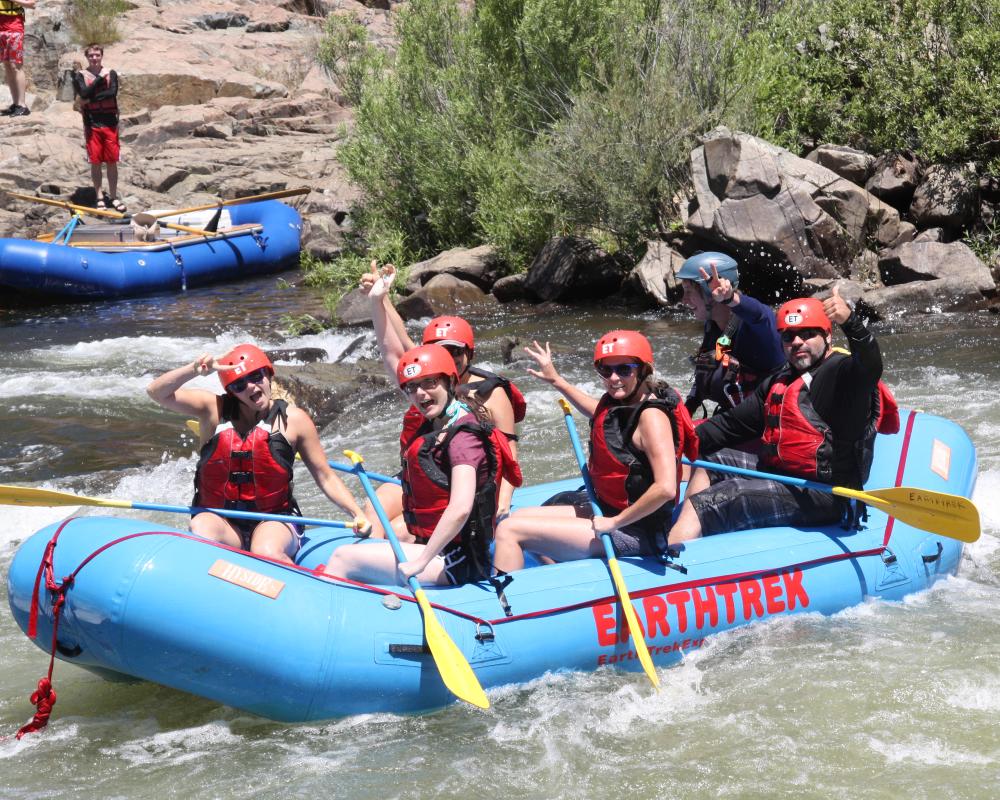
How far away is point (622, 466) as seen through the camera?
4430mm

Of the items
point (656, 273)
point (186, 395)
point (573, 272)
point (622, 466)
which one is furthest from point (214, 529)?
point (573, 272)

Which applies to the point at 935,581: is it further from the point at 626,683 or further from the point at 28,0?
the point at 28,0

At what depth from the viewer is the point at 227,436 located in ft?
14.7

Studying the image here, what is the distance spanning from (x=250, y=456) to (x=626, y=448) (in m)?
1.41

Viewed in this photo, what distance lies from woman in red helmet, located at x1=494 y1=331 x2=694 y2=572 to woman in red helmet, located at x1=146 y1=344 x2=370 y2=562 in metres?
0.69

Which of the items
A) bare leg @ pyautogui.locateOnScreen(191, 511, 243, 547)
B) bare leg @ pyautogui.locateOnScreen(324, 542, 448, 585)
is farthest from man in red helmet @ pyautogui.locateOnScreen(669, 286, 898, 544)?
bare leg @ pyautogui.locateOnScreen(191, 511, 243, 547)

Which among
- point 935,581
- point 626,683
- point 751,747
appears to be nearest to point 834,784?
point 751,747

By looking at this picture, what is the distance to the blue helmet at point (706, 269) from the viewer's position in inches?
204

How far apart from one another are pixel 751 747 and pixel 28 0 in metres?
14.4

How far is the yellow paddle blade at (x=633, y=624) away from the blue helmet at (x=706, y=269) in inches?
56.0

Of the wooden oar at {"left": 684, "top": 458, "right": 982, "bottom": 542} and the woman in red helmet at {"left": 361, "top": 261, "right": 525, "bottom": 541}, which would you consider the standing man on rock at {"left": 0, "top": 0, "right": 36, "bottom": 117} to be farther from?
A: the wooden oar at {"left": 684, "top": 458, "right": 982, "bottom": 542}

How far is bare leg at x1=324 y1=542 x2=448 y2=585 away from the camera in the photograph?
4371 millimetres

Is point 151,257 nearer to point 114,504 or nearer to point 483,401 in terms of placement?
point 114,504

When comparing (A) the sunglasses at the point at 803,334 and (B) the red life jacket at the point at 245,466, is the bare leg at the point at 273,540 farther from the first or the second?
(A) the sunglasses at the point at 803,334
